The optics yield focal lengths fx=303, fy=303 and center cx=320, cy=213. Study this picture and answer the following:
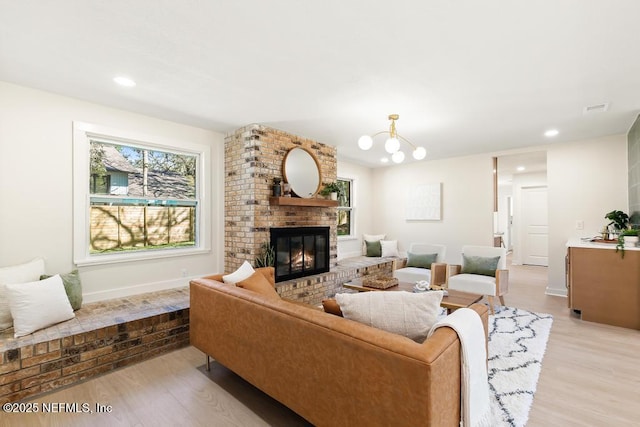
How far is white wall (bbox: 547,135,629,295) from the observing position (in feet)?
14.4

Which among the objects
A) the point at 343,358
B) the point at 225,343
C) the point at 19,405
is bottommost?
the point at 19,405

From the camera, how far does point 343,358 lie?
56.4 inches

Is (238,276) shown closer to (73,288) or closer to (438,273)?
(73,288)

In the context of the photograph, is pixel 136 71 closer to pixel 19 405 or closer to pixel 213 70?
pixel 213 70

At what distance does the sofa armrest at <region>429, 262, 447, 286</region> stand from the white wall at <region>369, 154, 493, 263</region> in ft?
5.03

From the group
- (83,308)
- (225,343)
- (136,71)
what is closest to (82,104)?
(136,71)

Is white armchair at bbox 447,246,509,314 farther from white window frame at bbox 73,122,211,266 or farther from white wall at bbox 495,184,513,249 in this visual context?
white wall at bbox 495,184,513,249

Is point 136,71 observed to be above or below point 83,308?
above

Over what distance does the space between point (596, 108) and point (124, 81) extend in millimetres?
4833

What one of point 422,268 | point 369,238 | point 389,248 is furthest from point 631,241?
point 369,238

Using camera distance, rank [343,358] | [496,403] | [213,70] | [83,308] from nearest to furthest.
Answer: [343,358] → [496,403] → [213,70] → [83,308]

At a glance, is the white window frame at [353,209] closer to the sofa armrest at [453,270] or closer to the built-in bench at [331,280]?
the built-in bench at [331,280]

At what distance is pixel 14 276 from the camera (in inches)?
102

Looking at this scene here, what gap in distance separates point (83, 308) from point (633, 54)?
5.20 meters
